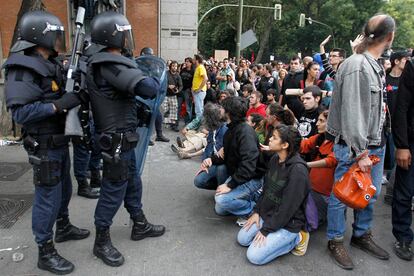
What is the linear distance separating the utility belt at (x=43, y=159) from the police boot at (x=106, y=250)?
0.57 m

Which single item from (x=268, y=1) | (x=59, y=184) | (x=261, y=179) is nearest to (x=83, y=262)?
(x=59, y=184)

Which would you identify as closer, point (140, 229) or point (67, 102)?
point (67, 102)

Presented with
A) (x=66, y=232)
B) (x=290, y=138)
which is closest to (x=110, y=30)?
(x=290, y=138)

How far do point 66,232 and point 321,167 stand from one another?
2.48 m

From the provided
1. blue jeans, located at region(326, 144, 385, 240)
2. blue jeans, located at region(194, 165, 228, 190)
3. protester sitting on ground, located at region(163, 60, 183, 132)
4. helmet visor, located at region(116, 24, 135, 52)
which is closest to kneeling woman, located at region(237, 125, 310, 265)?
blue jeans, located at region(326, 144, 385, 240)

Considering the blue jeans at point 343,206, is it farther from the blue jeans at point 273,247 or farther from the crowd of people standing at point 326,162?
the blue jeans at point 273,247

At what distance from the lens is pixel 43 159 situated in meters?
2.82

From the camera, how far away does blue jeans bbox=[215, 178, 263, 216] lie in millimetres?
3627

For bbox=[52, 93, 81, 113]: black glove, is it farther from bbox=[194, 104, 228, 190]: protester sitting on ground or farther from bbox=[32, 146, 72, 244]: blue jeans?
bbox=[194, 104, 228, 190]: protester sitting on ground

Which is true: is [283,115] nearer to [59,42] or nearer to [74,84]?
[74,84]

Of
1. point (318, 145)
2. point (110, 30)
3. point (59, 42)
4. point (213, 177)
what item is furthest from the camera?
point (213, 177)

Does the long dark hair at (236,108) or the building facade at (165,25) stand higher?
the building facade at (165,25)

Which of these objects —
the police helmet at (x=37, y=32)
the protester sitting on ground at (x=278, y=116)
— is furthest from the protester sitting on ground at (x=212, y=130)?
the police helmet at (x=37, y=32)

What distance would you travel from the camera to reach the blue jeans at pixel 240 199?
3627mm
